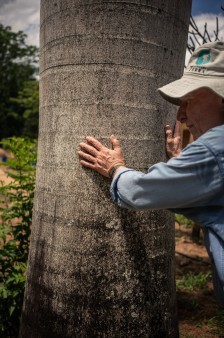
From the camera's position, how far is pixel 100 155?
199 cm

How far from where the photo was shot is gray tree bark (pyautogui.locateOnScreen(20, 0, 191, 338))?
2.02 m

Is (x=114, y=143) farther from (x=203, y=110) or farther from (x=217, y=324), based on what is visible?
(x=217, y=324)

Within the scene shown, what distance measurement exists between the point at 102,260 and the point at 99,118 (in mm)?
890

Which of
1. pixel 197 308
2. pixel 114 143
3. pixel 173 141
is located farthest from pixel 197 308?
pixel 114 143

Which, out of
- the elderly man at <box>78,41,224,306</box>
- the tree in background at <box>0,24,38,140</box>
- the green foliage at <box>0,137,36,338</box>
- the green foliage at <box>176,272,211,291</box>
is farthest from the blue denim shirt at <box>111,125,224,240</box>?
the tree in background at <box>0,24,38,140</box>

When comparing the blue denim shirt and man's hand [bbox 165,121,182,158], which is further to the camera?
man's hand [bbox 165,121,182,158]

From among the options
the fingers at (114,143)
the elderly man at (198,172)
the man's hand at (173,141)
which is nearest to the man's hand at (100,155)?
the fingers at (114,143)

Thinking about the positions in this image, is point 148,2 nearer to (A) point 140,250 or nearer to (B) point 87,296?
(A) point 140,250

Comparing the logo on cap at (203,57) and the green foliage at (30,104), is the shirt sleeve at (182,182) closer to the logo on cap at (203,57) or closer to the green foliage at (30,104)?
the logo on cap at (203,57)

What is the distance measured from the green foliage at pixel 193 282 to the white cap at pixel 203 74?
3.76 meters

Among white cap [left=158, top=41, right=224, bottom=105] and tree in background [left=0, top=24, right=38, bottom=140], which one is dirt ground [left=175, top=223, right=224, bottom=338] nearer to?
white cap [left=158, top=41, right=224, bottom=105]

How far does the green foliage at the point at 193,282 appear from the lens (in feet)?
15.8

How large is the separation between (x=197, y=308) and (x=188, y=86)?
3309 millimetres

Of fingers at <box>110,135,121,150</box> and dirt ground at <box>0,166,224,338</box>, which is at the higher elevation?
fingers at <box>110,135,121,150</box>
